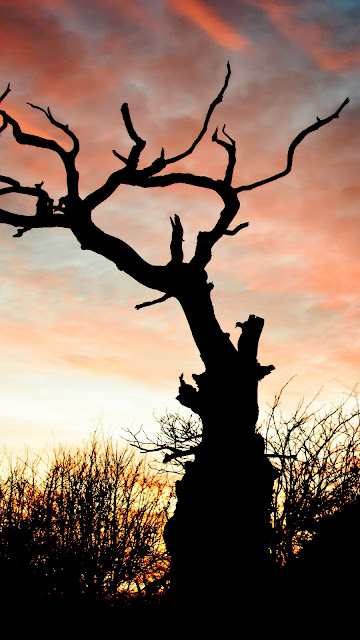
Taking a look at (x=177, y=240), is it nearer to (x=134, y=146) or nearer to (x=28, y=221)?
(x=134, y=146)

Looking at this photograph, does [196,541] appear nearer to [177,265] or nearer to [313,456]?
[177,265]

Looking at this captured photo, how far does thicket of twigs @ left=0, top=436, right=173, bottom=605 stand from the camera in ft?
59.1

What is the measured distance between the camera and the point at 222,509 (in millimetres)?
4965

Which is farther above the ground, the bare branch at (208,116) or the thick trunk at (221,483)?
the bare branch at (208,116)

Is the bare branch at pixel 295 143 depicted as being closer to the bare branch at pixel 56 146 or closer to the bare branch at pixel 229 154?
the bare branch at pixel 229 154

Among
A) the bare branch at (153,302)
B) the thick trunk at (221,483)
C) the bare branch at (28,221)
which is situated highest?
the bare branch at (28,221)

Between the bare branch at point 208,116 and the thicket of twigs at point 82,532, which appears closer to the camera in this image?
the bare branch at point 208,116

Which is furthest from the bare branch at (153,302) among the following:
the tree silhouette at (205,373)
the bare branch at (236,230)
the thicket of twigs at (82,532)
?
the thicket of twigs at (82,532)

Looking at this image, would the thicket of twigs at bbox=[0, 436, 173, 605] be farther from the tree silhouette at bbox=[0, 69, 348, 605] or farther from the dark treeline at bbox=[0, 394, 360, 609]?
the tree silhouette at bbox=[0, 69, 348, 605]

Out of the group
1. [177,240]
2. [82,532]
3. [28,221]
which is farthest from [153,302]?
[82,532]

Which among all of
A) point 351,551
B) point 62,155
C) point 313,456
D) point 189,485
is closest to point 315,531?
point 351,551

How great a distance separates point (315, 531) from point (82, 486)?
40.9ft

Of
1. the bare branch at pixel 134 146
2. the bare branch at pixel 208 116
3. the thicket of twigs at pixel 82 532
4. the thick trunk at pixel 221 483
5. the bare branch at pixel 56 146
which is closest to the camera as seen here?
the thick trunk at pixel 221 483

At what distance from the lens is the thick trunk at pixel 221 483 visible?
4712 millimetres
